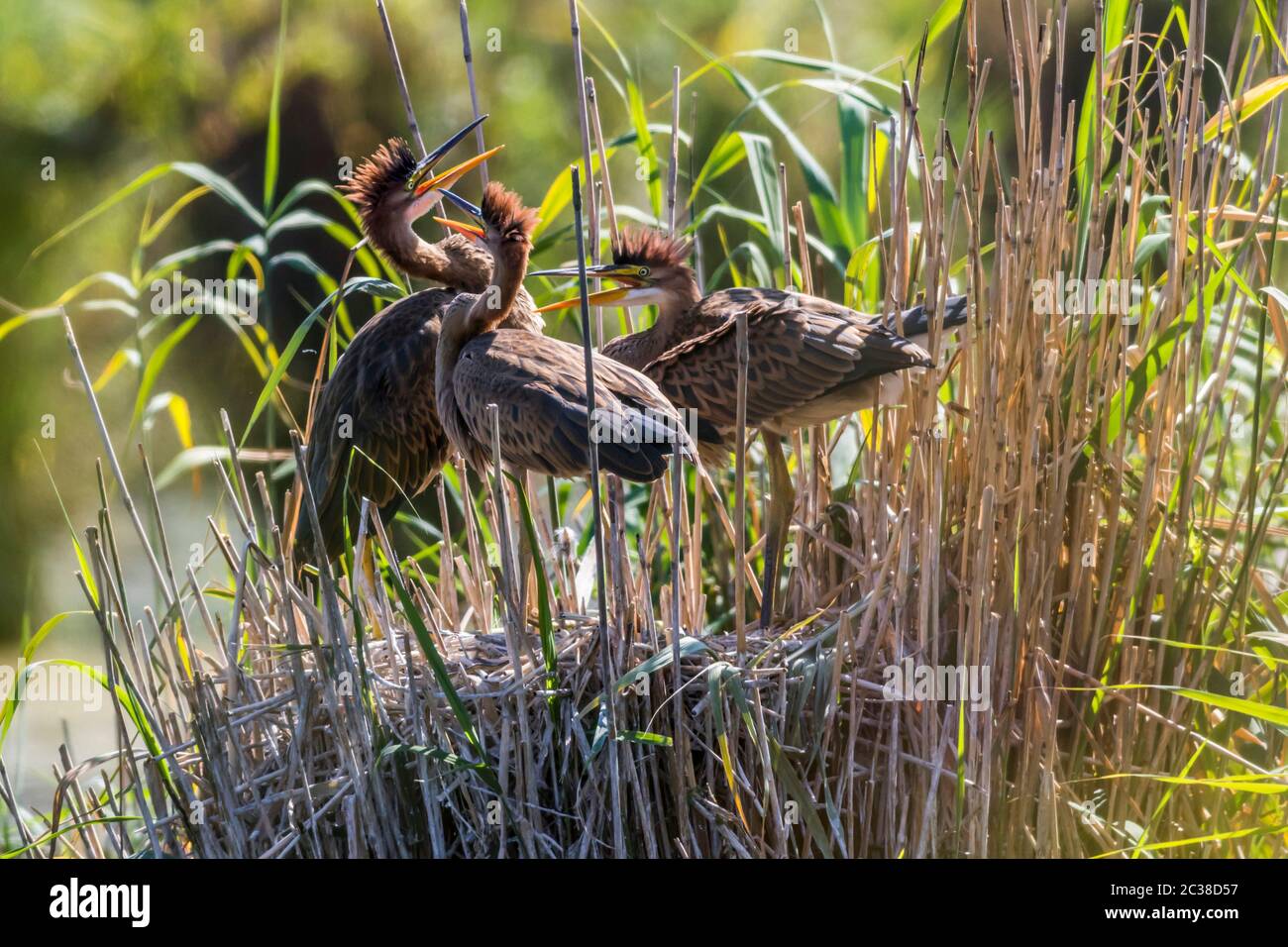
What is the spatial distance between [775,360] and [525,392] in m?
0.46

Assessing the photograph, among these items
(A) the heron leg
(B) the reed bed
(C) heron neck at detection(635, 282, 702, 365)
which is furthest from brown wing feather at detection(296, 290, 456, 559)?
(A) the heron leg

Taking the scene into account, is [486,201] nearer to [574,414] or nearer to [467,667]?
[574,414]

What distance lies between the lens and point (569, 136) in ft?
12.6

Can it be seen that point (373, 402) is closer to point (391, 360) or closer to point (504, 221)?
point (391, 360)

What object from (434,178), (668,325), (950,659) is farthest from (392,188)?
(950,659)

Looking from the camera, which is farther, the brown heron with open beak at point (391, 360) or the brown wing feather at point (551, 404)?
the brown heron with open beak at point (391, 360)

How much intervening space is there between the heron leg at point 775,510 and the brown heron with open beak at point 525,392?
38 centimetres

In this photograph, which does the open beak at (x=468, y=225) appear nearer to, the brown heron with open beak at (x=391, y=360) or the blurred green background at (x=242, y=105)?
the brown heron with open beak at (x=391, y=360)

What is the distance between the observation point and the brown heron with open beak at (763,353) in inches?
78.1

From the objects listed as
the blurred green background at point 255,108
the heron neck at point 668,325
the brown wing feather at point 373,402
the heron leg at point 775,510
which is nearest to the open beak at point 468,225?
the brown wing feather at point 373,402

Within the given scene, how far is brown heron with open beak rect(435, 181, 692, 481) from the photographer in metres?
1.71

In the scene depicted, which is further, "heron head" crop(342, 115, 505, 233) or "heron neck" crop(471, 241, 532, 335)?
"heron head" crop(342, 115, 505, 233)

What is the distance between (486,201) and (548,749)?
2.70ft

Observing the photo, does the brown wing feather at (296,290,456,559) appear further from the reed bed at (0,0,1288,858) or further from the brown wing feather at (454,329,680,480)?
the reed bed at (0,0,1288,858)
